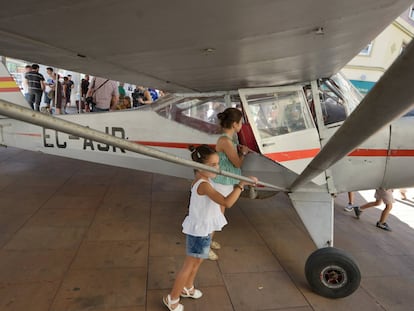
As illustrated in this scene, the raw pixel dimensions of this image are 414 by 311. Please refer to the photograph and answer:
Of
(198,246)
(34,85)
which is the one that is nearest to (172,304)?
(198,246)

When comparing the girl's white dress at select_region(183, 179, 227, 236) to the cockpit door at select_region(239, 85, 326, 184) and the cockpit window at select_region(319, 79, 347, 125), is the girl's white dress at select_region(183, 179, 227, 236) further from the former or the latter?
the cockpit window at select_region(319, 79, 347, 125)

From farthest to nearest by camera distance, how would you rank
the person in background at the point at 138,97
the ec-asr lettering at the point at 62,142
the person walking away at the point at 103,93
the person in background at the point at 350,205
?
1. the person in background at the point at 138,97
2. the person walking away at the point at 103,93
3. the person in background at the point at 350,205
4. the ec-asr lettering at the point at 62,142

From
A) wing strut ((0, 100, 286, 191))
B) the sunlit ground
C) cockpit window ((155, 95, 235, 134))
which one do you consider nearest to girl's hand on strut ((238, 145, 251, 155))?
cockpit window ((155, 95, 235, 134))

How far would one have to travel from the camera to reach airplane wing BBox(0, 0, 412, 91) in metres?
1.11

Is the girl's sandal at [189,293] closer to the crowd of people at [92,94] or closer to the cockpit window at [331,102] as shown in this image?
the cockpit window at [331,102]

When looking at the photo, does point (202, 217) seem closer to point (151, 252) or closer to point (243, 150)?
point (243, 150)

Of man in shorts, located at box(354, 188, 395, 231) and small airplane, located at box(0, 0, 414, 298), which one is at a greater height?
small airplane, located at box(0, 0, 414, 298)

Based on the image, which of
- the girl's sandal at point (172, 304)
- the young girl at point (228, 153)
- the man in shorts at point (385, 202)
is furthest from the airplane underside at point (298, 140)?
the girl's sandal at point (172, 304)

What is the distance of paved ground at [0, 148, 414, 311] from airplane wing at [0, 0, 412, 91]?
184 centimetres

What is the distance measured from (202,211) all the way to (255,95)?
1.66 m

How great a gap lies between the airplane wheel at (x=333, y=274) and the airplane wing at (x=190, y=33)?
170 cm

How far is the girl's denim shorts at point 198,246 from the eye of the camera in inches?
77.1

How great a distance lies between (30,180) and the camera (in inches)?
191

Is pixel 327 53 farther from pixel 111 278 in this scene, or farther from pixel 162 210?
pixel 162 210
